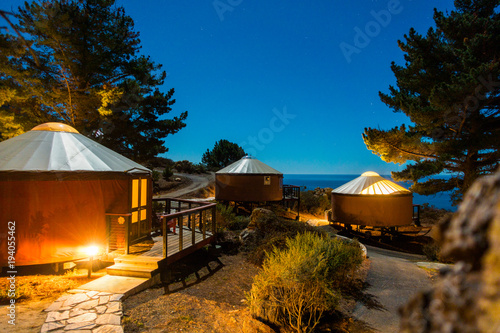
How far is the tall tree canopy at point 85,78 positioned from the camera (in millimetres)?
10531

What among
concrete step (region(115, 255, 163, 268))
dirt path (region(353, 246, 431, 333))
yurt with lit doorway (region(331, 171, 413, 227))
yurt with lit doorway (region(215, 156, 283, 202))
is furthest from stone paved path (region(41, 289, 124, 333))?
yurt with lit doorway (region(215, 156, 283, 202))

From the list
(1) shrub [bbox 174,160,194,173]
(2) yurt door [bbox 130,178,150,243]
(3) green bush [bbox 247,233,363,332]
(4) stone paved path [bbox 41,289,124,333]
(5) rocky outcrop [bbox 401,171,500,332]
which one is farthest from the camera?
(1) shrub [bbox 174,160,194,173]

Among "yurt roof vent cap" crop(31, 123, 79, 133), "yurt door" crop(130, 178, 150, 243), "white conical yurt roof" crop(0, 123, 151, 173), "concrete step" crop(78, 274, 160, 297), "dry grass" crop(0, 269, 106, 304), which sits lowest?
"dry grass" crop(0, 269, 106, 304)

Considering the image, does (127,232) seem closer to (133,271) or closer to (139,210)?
(133,271)

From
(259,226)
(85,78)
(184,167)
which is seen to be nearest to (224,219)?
(259,226)

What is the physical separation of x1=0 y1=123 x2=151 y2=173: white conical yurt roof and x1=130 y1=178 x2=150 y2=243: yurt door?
420 mm

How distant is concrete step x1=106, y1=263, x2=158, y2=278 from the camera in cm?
521

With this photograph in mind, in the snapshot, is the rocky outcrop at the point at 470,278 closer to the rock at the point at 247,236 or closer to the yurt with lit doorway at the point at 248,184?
the rock at the point at 247,236

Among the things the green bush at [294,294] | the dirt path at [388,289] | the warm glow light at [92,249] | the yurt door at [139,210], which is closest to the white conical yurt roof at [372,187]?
the dirt path at [388,289]

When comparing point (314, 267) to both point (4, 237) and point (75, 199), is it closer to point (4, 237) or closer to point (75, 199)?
point (75, 199)

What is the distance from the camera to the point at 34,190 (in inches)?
223

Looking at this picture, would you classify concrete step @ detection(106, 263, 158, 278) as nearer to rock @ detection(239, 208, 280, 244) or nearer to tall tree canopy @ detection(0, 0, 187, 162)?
rock @ detection(239, 208, 280, 244)

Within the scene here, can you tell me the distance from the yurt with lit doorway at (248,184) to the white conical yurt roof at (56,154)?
755 centimetres

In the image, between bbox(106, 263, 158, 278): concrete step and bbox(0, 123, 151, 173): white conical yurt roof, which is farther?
bbox(0, 123, 151, 173): white conical yurt roof
